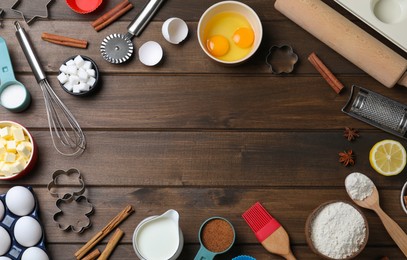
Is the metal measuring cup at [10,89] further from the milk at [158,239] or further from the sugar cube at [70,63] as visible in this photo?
the milk at [158,239]

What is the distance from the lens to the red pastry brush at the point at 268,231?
1459 millimetres

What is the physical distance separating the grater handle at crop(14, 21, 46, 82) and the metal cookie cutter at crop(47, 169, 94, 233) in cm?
33

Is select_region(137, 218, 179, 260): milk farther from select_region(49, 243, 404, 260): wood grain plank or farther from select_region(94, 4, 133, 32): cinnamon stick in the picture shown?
select_region(94, 4, 133, 32): cinnamon stick

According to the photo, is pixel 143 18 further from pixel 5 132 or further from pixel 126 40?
pixel 5 132

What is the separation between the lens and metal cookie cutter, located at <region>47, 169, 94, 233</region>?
4.98 ft

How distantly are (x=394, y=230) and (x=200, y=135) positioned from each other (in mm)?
666

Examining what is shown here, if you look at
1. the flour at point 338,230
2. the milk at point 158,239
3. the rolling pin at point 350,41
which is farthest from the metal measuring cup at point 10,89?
the flour at point 338,230

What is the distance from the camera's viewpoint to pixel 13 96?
1.59 meters

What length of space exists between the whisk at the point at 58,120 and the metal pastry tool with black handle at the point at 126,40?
22 cm

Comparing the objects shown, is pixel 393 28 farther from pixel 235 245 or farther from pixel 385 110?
pixel 235 245

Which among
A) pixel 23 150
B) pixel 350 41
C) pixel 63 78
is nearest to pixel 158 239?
pixel 23 150

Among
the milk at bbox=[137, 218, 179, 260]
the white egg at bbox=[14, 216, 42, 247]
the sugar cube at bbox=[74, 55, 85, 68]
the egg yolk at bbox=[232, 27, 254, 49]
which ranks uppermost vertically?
the egg yolk at bbox=[232, 27, 254, 49]

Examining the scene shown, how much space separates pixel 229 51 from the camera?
163 centimetres

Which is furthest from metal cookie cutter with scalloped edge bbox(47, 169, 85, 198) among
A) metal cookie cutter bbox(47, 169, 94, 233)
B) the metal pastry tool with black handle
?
the metal pastry tool with black handle
